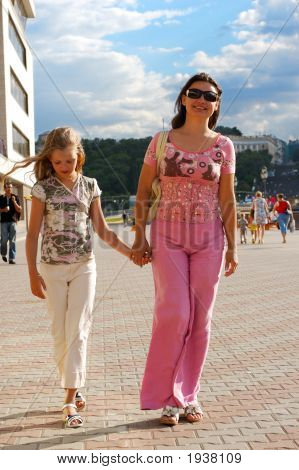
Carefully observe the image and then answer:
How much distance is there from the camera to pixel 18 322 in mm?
8164

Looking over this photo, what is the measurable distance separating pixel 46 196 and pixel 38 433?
4.42 feet

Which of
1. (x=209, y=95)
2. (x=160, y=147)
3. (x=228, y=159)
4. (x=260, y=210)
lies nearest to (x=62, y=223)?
(x=160, y=147)

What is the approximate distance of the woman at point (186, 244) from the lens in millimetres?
4230

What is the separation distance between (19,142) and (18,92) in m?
3.38

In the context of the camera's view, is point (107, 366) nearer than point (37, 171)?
No

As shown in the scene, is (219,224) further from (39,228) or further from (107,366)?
(107,366)

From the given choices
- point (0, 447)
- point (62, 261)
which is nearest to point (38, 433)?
point (0, 447)

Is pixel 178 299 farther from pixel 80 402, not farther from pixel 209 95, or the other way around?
pixel 209 95

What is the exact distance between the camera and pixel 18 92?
48.2 meters

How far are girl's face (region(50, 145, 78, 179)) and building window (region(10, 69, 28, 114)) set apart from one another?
1644 inches

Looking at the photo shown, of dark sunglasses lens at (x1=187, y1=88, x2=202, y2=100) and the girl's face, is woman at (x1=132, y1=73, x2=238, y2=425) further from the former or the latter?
the girl's face

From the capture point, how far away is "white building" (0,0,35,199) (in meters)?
40.8

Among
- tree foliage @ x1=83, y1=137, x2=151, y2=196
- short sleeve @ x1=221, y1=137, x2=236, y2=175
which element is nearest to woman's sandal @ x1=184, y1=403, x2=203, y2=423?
short sleeve @ x1=221, y1=137, x2=236, y2=175

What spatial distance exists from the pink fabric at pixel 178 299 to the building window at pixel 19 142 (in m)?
41.4
